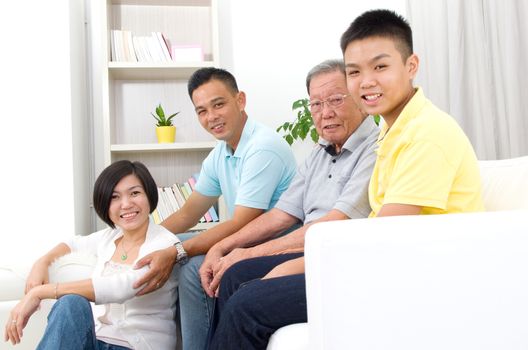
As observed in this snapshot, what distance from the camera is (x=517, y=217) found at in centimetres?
94

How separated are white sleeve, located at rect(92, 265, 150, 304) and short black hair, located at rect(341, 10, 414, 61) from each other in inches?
34.0

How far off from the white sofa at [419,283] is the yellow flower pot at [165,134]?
2.52 meters

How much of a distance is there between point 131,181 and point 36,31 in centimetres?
154

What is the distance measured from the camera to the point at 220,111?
2.18 m

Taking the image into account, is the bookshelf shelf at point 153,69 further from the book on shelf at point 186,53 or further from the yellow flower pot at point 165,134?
the yellow flower pot at point 165,134

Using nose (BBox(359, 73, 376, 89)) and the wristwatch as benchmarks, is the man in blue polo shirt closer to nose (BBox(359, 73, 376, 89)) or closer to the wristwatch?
the wristwatch

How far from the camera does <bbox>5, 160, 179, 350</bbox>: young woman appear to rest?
1398 mm

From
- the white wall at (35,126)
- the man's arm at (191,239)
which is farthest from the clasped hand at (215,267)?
the white wall at (35,126)

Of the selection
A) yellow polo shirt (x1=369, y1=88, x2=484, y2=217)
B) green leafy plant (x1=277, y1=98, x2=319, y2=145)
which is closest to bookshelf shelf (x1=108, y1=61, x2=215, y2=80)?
green leafy plant (x1=277, y1=98, x2=319, y2=145)

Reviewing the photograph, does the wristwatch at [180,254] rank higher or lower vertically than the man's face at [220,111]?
lower

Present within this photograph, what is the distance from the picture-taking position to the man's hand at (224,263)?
1668 mm

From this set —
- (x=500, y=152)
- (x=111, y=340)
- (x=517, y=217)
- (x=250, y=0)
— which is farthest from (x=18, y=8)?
(x=517, y=217)

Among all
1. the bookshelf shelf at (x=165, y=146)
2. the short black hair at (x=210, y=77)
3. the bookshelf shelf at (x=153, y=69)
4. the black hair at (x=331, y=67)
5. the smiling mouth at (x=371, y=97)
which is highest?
the bookshelf shelf at (x=153, y=69)

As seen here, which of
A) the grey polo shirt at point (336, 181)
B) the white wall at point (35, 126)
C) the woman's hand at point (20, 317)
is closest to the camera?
the woman's hand at point (20, 317)
